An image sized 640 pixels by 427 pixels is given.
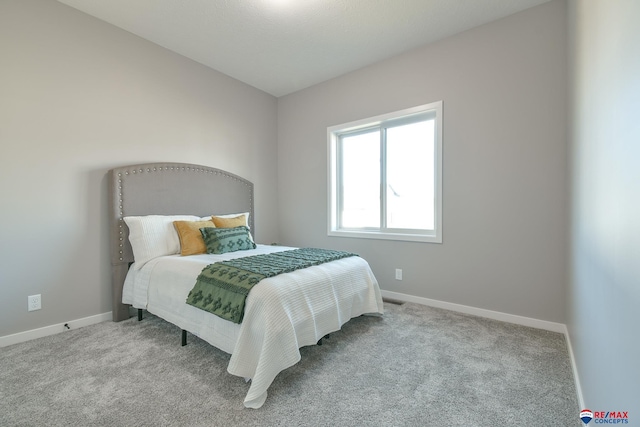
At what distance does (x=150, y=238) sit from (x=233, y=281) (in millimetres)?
1337

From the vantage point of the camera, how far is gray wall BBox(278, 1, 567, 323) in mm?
2291

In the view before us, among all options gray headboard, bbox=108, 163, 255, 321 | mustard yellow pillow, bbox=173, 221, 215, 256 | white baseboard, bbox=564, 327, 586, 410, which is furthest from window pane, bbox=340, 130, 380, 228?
white baseboard, bbox=564, 327, 586, 410

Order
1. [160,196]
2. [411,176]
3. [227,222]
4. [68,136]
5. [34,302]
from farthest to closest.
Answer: [411,176]
[227,222]
[160,196]
[68,136]
[34,302]

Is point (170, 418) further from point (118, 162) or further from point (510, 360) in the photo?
point (118, 162)

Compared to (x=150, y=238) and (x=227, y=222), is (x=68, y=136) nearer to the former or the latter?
(x=150, y=238)

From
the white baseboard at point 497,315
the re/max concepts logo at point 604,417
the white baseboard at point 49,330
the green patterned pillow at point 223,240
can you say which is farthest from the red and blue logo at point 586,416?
the white baseboard at point 49,330

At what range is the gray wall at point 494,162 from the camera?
2.29m

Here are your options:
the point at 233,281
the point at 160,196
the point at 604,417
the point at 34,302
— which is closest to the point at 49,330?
the point at 34,302

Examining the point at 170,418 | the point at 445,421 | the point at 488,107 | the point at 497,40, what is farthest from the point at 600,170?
the point at 170,418

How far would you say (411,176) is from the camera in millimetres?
3172

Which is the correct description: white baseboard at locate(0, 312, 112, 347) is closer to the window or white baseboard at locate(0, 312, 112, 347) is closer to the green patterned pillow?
the green patterned pillow

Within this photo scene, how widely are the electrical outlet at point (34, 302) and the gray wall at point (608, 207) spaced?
3.50 metres

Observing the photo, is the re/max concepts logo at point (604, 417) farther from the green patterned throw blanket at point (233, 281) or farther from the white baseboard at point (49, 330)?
the white baseboard at point (49, 330)

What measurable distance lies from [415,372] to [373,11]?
2861 millimetres
